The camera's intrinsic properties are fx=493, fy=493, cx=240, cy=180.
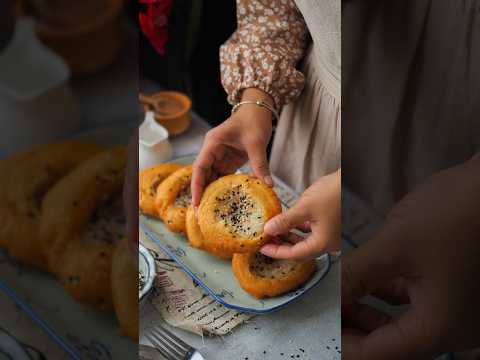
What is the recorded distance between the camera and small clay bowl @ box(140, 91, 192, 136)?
45cm

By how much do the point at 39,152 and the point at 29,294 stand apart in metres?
0.18

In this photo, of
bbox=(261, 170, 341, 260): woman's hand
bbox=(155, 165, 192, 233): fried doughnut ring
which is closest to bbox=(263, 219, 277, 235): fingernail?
bbox=(261, 170, 341, 260): woman's hand

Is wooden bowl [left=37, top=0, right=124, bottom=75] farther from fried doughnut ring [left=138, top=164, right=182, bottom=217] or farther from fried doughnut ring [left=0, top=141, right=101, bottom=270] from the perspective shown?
fried doughnut ring [left=138, top=164, right=182, bottom=217]

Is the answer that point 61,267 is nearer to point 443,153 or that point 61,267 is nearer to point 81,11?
point 81,11

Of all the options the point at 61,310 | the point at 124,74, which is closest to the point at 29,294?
the point at 61,310

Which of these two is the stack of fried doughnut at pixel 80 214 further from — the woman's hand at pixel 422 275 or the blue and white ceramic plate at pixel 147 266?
the woman's hand at pixel 422 275

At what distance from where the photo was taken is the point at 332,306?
463 mm

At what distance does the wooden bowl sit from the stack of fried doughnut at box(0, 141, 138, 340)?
0.25 ft

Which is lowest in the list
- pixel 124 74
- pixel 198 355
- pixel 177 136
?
pixel 198 355

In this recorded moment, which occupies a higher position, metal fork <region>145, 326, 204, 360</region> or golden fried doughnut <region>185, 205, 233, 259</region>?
golden fried doughnut <region>185, 205, 233, 259</region>

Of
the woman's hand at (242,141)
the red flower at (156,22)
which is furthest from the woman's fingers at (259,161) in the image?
the red flower at (156,22)

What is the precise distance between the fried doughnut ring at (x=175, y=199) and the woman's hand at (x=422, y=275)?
17 cm

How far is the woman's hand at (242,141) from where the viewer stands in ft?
1.37

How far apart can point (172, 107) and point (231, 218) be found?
12 centimetres
